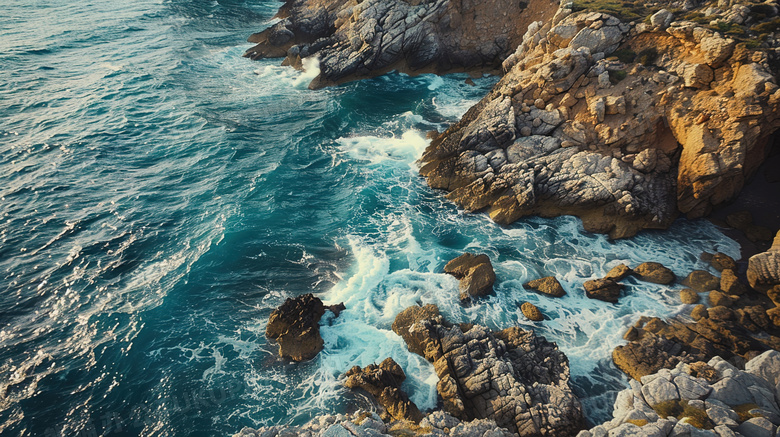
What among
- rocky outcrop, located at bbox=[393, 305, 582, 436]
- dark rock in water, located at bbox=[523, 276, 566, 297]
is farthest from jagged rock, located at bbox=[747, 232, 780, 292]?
rocky outcrop, located at bbox=[393, 305, 582, 436]

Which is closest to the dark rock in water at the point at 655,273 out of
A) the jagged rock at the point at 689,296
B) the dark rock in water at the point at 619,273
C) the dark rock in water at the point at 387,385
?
the dark rock in water at the point at 619,273

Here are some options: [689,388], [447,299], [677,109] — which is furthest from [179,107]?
[689,388]

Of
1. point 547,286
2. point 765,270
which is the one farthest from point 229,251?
point 765,270

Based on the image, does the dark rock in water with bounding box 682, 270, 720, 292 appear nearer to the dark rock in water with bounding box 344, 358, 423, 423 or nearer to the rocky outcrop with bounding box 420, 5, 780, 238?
the rocky outcrop with bounding box 420, 5, 780, 238

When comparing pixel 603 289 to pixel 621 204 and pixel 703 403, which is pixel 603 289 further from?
pixel 703 403

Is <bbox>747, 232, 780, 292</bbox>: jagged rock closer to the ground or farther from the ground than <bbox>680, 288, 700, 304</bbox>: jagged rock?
farther from the ground

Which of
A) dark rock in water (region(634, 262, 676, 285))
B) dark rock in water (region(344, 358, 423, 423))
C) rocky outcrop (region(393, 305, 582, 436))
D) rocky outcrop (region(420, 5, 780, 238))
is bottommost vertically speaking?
dark rock in water (region(344, 358, 423, 423))

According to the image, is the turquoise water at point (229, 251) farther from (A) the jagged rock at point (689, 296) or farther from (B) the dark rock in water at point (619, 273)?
(B) the dark rock in water at point (619, 273)
